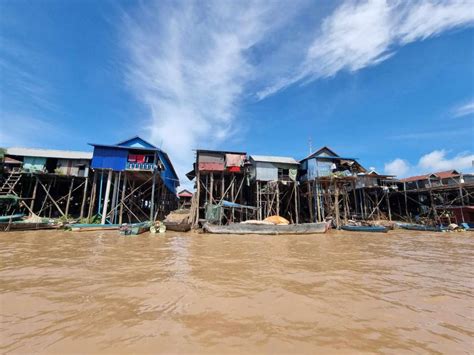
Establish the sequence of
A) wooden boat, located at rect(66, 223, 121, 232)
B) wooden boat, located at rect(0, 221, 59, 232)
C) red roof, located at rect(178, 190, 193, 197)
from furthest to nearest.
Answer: red roof, located at rect(178, 190, 193, 197)
wooden boat, located at rect(66, 223, 121, 232)
wooden boat, located at rect(0, 221, 59, 232)

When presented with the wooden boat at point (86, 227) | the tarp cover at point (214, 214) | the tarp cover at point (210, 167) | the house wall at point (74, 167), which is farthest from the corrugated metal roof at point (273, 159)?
the house wall at point (74, 167)

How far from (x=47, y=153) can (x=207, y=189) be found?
1894 centimetres

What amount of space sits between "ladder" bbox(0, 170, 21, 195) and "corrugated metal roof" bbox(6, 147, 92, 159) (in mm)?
2904

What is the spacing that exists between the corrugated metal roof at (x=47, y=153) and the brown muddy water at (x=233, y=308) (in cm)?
2210

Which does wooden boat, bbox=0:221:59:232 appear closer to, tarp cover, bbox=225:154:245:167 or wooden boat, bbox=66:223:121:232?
wooden boat, bbox=66:223:121:232

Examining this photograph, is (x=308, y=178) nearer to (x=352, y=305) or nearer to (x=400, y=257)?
(x=400, y=257)

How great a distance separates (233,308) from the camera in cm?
420

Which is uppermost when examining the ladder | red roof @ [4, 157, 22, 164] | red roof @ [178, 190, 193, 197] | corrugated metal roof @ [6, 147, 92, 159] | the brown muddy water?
corrugated metal roof @ [6, 147, 92, 159]

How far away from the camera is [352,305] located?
4.37 meters

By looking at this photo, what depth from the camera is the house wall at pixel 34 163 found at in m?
24.8

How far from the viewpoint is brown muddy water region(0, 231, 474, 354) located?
3047 millimetres

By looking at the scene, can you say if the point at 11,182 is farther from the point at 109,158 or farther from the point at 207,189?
the point at 207,189

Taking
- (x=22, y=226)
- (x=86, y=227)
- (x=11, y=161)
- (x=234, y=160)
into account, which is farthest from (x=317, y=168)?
(x=11, y=161)

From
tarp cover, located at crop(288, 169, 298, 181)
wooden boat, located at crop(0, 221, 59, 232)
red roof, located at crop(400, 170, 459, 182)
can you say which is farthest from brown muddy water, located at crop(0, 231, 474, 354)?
red roof, located at crop(400, 170, 459, 182)
